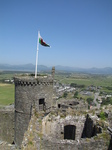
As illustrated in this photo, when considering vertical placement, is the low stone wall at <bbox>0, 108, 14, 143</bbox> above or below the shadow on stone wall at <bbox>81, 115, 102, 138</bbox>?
below

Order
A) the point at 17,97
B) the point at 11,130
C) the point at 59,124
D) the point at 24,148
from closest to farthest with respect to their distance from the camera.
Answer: the point at 24,148, the point at 59,124, the point at 17,97, the point at 11,130

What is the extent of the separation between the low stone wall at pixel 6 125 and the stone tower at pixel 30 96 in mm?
5572

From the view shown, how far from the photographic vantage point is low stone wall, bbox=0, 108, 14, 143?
62.7 feet

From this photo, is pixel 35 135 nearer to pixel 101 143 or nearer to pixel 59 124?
pixel 101 143

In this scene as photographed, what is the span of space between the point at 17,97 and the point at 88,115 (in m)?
6.48

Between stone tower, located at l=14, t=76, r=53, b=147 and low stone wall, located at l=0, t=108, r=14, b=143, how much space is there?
5.57 metres

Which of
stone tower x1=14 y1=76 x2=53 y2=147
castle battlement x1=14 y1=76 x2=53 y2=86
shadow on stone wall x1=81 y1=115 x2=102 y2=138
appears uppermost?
castle battlement x1=14 y1=76 x2=53 y2=86

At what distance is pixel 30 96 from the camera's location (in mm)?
13242

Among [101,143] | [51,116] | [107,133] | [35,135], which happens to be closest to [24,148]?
[35,135]

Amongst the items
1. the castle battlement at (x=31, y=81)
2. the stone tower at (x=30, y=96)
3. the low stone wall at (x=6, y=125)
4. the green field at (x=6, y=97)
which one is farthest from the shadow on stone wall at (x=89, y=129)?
the green field at (x=6, y=97)

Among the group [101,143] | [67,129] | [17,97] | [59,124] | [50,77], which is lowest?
[67,129]

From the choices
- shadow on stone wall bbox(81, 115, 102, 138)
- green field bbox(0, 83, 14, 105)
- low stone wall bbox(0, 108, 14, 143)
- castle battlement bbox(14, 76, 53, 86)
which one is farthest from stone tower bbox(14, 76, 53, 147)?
green field bbox(0, 83, 14, 105)

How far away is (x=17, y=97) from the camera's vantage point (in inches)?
542

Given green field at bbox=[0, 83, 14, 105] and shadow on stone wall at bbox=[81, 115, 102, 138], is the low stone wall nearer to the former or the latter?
shadow on stone wall at bbox=[81, 115, 102, 138]
